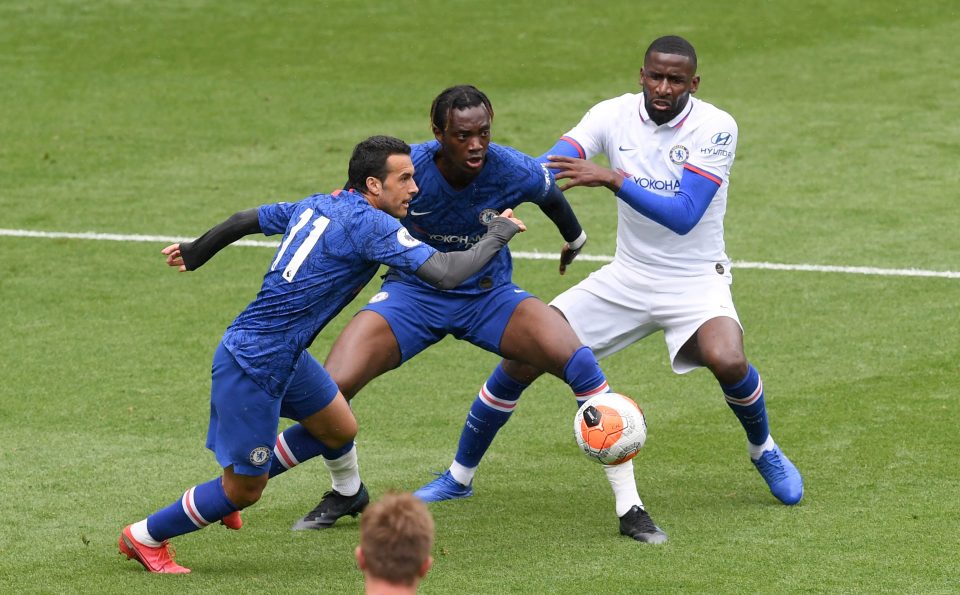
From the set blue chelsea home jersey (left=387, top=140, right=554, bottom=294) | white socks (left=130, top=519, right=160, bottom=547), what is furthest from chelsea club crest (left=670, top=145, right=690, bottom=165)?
white socks (left=130, top=519, right=160, bottom=547)

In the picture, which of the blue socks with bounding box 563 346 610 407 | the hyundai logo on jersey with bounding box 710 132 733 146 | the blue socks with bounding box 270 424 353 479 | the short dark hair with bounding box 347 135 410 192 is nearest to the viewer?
the short dark hair with bounding box 347 135 410 192

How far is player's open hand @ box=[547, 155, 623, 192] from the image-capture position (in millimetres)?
7473

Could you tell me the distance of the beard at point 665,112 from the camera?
826 centimetres

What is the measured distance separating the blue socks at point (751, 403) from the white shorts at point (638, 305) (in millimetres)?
323

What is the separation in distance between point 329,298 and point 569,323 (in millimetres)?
1806

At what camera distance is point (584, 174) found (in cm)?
750

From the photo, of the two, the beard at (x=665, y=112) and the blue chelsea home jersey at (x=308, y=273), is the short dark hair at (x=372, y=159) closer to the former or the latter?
the blue chelsea home jersey at (x=308, y=273)

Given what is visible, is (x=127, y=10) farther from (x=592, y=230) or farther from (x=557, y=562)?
(x=557, y=562)

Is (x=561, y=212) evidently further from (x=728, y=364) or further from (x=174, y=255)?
(x=174, y=255)

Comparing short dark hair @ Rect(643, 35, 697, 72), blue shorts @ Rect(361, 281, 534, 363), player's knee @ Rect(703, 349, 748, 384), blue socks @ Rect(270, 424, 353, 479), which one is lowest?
blue socks @ Rect(270, 424, 353, 479)

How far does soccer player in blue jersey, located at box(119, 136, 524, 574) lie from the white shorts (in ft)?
4.59

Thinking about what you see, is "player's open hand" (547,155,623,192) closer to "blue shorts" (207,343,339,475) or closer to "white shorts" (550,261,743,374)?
"white shorts" (550,261,743,374)

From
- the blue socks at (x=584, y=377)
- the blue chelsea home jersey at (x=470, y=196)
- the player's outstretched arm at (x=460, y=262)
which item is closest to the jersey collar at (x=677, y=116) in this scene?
the blue chelsea home jersey at (x=470, y=196)

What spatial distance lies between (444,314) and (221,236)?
1.28 m
